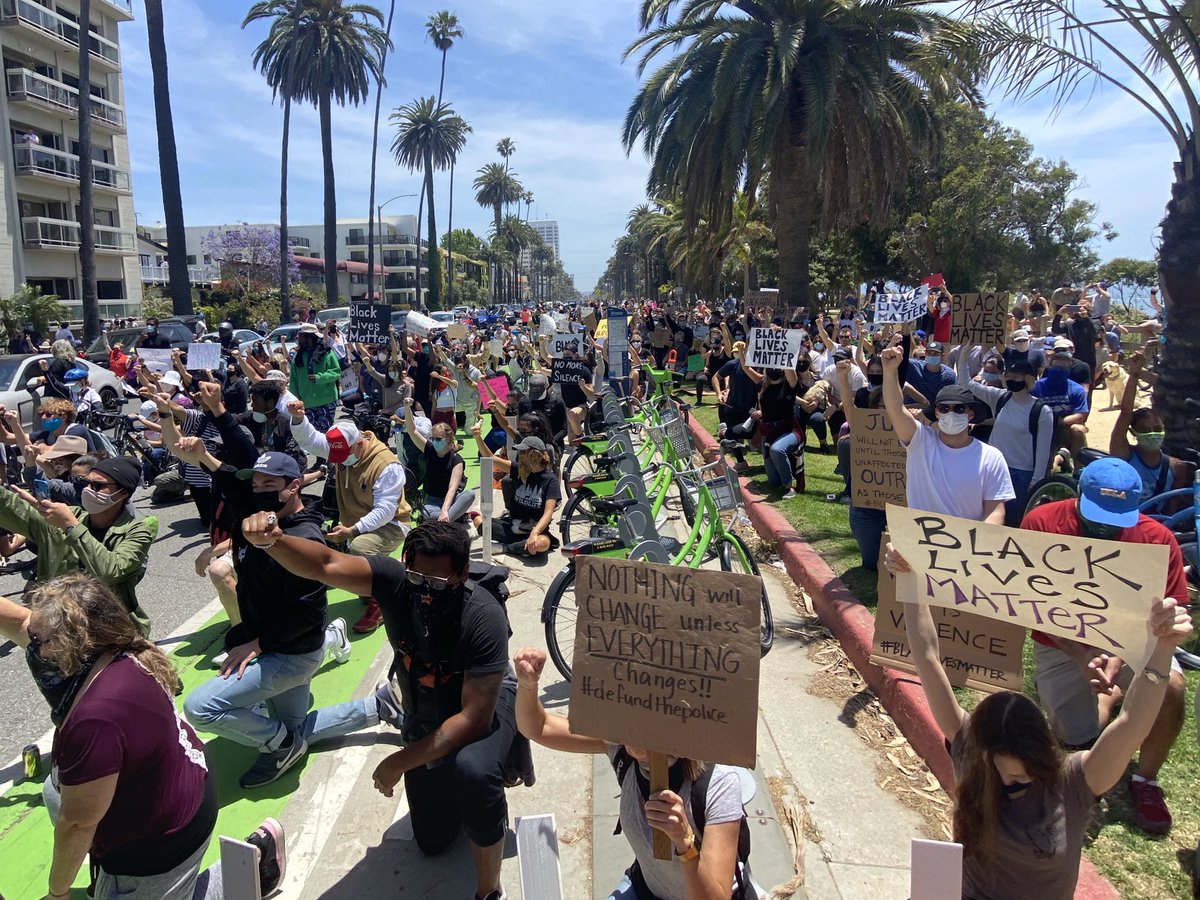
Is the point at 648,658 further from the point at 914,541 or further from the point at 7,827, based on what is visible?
the point at 7,827

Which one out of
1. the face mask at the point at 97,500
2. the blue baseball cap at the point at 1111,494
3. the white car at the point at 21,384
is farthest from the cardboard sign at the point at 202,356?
the blue baseball cap at the point at 1111,494

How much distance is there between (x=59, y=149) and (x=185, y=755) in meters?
54.0

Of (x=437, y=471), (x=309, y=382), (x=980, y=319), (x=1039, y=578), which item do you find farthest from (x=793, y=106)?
(x=1039, y=578)

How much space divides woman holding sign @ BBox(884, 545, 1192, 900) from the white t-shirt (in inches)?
84.9

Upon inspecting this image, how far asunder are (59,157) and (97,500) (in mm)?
49513

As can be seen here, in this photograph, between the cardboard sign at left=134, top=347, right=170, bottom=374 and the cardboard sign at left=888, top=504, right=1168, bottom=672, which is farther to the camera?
the cardboard sign at left=134, top=347, right=170, bottom=374

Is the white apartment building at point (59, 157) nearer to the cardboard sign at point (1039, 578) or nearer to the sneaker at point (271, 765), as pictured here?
the sneaker at point (271, 765)

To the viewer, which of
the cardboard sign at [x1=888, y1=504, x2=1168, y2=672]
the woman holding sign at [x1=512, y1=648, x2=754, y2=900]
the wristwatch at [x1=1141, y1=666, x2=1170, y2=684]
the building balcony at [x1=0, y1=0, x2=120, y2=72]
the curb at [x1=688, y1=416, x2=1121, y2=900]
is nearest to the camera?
the woman holding sign at [x1=512, y1=648, x2=754, y2=900]

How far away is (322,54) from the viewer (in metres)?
44.3

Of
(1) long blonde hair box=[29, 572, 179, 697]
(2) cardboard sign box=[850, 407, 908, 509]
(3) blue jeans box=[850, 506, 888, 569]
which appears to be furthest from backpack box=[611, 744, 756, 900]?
(3) blue jeans box=[850, 506, 888, 569]

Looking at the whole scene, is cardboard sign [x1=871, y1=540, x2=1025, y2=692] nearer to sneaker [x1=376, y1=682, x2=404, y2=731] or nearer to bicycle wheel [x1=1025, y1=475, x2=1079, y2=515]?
bicycle wheel [x1=1025, y1=475, x2=1079, y2=515]

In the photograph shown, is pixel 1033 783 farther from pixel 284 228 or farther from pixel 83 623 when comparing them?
pixel 284 228

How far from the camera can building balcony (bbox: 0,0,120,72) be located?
129 ft

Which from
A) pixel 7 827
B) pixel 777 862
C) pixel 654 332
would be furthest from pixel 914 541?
pixel 654 332
